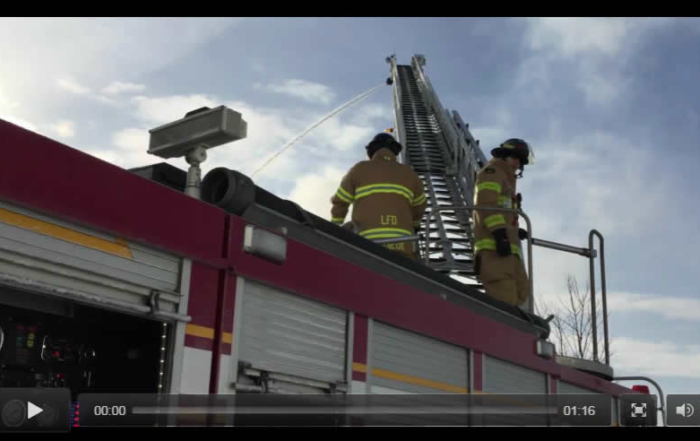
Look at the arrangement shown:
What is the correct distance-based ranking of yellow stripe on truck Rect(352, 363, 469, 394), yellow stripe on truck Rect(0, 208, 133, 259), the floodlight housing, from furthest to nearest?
1. yellow stripe on truck Rect(352, 363, 469, 394)
2. the floodlight housing
3. yellow stripe on truck Rect(0, 208, 133, 259)

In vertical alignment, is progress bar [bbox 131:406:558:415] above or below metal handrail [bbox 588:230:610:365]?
below

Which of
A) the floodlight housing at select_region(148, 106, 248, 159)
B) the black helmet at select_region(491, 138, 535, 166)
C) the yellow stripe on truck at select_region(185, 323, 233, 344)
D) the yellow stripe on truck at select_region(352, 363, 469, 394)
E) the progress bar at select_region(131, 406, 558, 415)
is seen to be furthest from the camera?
the black helmet at select_region(491, 138, 535, 166)

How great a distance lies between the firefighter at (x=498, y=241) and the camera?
652 cm

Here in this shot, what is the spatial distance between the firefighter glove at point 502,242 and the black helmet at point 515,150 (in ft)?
2.80

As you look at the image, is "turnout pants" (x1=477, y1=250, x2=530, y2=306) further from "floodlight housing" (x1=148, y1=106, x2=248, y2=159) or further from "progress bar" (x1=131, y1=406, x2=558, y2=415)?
"floodlight housing" (x1=148, y1=106, x2=248, y2=159)

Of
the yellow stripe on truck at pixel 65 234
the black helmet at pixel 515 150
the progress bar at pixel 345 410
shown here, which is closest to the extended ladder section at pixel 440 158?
the black helmet at pixel 515 150

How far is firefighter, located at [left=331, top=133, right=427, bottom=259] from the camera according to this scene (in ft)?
20.2

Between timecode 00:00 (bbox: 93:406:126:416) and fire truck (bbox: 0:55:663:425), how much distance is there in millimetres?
306

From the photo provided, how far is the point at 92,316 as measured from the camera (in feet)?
9.97

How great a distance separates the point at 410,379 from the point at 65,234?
190cm

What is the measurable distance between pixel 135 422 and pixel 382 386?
1468 millimetres

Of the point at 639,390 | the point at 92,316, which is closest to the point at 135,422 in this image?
the point at 92,316

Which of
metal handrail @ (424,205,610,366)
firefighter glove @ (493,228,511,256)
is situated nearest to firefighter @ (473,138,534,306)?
firefighter glove @ (493,228,511,256)
